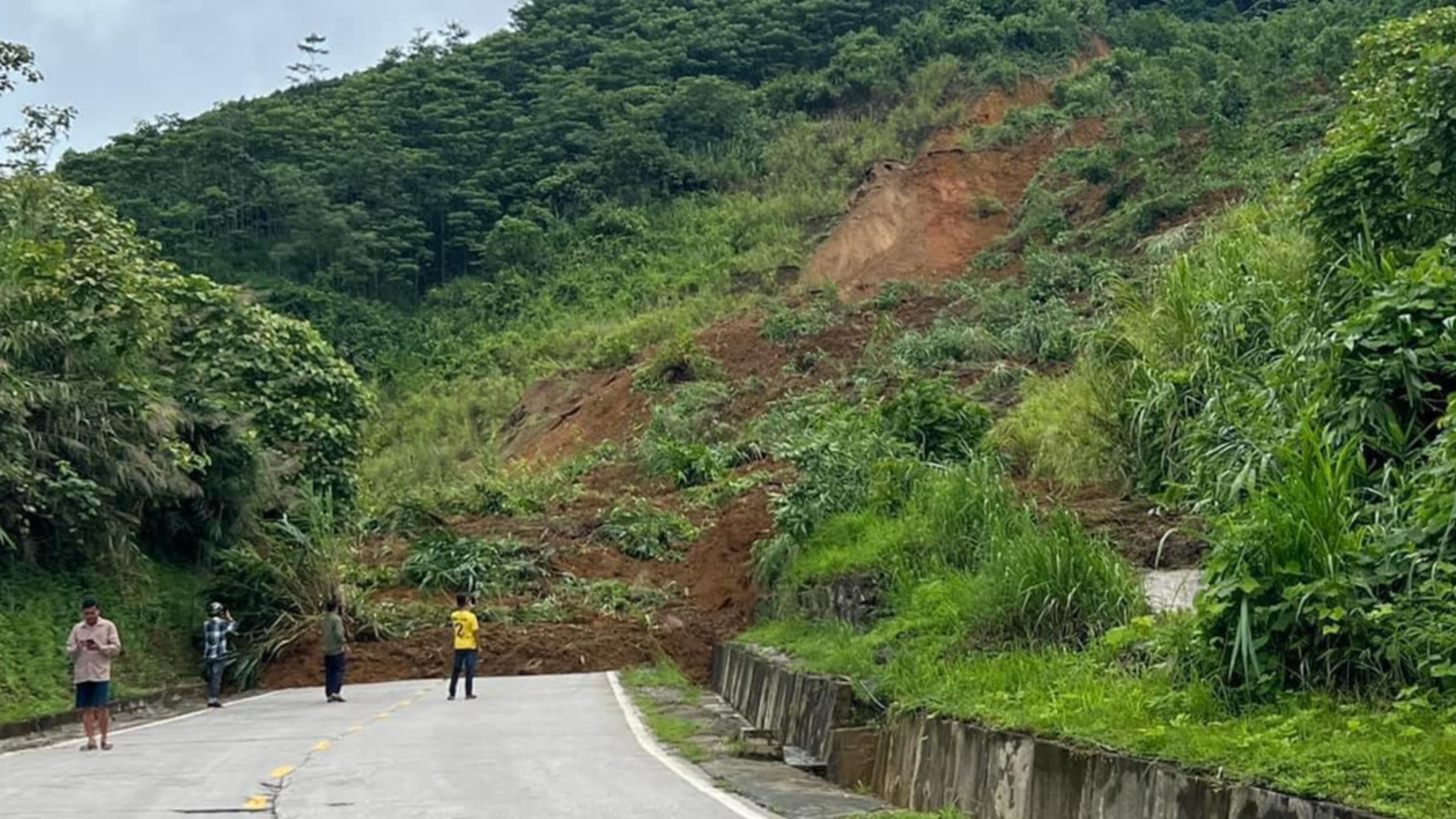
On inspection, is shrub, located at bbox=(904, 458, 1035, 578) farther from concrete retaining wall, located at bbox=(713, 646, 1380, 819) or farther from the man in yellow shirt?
the man in yellow shirt

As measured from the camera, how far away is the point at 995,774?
9.27 metres

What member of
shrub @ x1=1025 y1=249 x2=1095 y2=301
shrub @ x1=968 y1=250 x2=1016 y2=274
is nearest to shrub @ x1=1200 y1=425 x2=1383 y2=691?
shrub @ x1=1025 y1=249 x2=1095 y2=301

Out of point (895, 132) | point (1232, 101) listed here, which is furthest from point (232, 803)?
point (895, 132)

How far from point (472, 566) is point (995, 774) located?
2031 centimetres

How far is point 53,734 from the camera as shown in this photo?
1792 cm

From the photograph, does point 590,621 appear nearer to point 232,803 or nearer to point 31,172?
point 31,172

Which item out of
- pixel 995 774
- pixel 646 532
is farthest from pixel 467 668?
pixel 995 774

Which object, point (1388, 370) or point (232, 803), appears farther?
point (232, 803)

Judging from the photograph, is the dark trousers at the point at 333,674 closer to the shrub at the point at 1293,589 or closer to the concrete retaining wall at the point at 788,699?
the concrete retaining wall at the point at 788,699

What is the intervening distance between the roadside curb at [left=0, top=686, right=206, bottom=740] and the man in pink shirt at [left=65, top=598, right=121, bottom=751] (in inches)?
98.7

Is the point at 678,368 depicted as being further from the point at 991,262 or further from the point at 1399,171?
the point at 1399,171

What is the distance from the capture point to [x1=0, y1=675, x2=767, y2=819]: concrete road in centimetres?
1038

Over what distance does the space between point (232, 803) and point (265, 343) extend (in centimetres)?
1818

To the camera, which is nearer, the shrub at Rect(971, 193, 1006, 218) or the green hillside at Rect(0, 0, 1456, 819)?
the green hillside at Rect(0, 0, 1456, 819)
